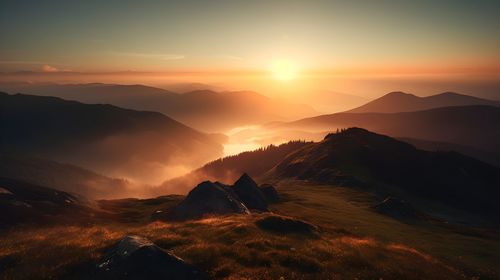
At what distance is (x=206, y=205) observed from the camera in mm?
61750

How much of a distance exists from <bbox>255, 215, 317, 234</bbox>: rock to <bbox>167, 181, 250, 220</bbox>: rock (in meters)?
21.0

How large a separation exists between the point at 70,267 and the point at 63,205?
5737cm

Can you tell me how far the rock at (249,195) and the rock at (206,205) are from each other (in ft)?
55.4

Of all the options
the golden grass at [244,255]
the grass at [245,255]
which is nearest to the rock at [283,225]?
the grass at [245,255]

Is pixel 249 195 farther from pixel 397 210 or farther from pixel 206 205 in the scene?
pixel 397 210

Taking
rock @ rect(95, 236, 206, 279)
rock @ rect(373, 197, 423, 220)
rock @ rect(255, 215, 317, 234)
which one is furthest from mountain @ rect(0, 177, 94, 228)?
rock @ rect(373, 197, 423, 220)

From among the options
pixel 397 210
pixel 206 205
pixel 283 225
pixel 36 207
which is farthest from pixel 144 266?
pixel 397 210

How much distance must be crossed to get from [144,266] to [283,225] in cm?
1779

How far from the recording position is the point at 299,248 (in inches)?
1233

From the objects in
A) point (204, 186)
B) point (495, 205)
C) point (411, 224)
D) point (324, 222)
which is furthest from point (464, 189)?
point (204, 186)

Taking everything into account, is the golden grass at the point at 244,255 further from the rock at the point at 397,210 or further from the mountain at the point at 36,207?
the rock at the point at 397,210

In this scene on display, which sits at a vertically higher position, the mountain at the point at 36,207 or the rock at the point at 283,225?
the rock at the point at 283,225

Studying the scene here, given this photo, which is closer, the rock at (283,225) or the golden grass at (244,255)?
the golden grass at (244,255)

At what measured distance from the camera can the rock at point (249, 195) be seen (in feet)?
263
